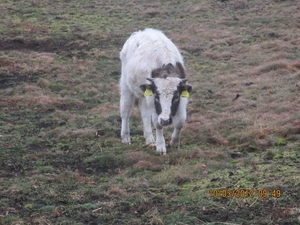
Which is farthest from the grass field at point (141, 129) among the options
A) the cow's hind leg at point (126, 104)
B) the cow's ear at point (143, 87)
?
the cow's ear at point (143, 87)

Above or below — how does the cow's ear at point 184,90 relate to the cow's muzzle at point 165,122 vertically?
above

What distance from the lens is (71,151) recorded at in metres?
11.1

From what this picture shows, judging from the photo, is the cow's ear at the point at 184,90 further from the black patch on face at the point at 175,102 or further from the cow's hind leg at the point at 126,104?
the cow's hind leg at the point at 126,104

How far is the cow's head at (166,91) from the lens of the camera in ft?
33.0

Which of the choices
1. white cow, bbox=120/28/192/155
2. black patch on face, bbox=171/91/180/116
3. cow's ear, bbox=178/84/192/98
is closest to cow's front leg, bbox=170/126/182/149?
white cow, bbox=120/28/192/155

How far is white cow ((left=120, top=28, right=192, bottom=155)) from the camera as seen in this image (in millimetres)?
10156

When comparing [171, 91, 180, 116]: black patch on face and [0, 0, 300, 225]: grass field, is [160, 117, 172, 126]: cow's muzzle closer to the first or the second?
[171, 91, 180, 116]: black patch on face

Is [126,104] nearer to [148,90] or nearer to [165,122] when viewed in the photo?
[148,90]

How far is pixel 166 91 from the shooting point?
10133mm

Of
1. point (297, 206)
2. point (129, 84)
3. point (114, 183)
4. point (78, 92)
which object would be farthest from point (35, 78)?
point (297, 206)

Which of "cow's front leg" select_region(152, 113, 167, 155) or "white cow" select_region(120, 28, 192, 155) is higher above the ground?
"white cow" select_region(120, 28, 192, 155)
